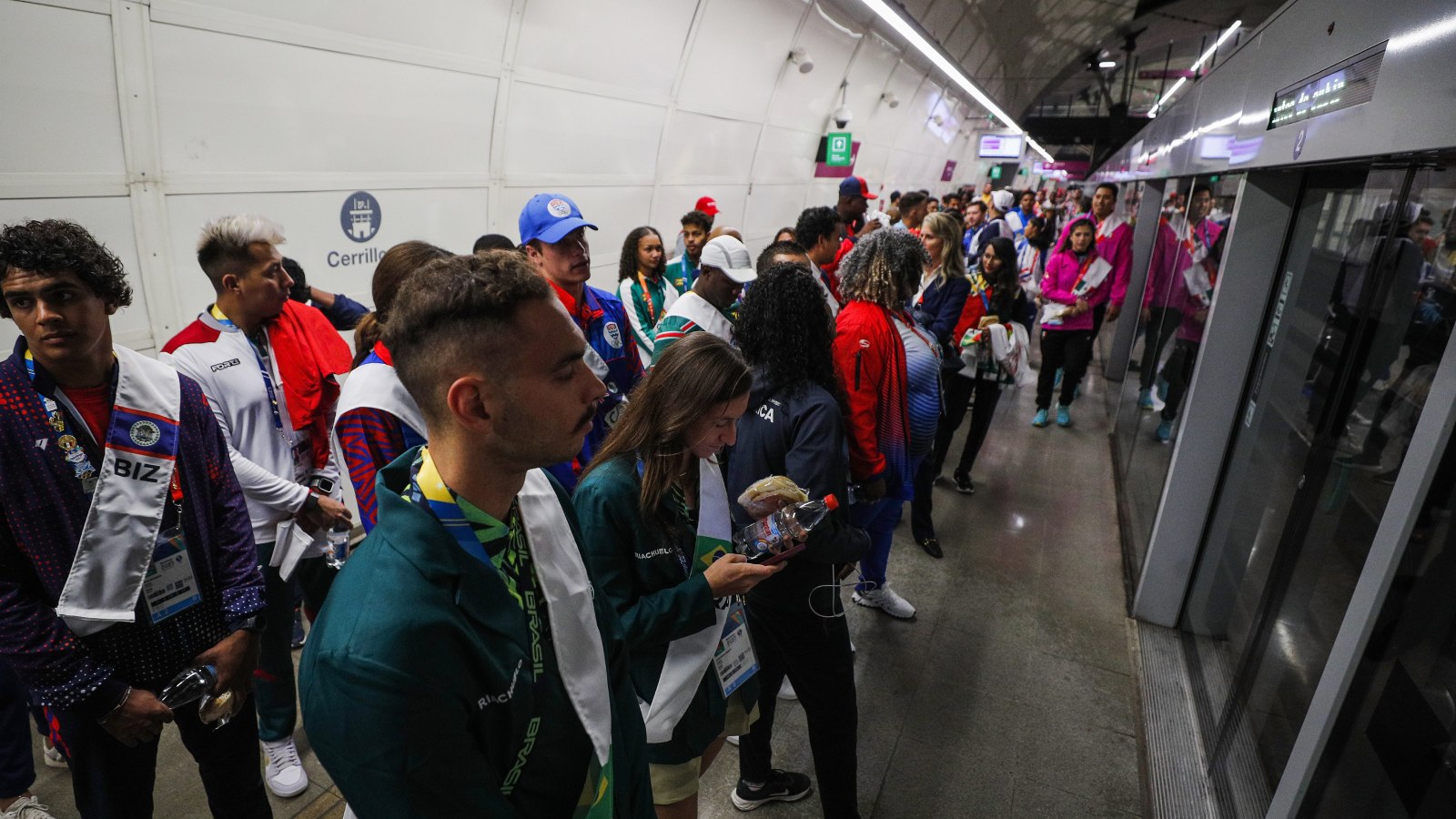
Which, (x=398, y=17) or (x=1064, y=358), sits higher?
(x=398, y=17)

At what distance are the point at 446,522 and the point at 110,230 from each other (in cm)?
338

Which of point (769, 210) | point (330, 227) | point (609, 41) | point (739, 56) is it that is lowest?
point (769, 210)

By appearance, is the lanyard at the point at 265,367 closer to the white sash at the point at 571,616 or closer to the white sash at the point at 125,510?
the white sash at the point at 125,510

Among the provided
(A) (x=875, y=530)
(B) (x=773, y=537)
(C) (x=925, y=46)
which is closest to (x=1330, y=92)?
(B) (x=773, y=537)

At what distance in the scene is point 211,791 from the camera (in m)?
2.23

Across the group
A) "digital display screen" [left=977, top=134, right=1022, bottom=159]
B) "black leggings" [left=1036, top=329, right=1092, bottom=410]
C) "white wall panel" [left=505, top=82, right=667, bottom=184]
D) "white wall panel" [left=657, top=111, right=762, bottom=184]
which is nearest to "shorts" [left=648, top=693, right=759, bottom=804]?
"white wall panel" [left=505, top=82, right=667, bottom=184]

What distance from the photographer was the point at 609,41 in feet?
19.9

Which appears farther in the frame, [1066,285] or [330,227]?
[1066,285]

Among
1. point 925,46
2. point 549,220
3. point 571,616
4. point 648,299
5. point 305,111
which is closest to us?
point 571,616

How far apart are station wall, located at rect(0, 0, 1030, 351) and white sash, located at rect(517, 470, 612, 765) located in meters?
3.17

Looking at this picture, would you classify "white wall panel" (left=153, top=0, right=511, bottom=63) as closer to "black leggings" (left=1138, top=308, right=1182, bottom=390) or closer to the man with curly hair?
the man with curly hair

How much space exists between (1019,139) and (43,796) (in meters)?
27.3

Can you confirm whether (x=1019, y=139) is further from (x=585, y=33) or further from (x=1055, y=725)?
(x=1055, y=725)

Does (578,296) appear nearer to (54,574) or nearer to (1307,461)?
(54,574)
